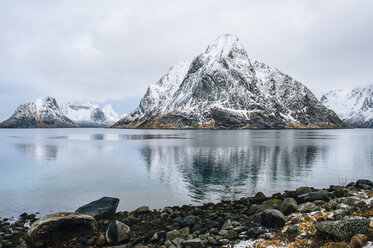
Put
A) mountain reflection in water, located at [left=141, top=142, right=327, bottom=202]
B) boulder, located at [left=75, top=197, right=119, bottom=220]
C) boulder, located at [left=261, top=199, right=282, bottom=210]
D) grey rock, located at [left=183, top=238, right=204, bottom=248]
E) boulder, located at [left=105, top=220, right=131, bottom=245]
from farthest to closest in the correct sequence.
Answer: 1. mountain reflection in water, located at [left=141, top=142, right=327, bottom=202]
2. boulder, located at [left=75, top=197, right=119, bottom=220]
3. boulder, located at [left=261, top=199, right=282, bottom=210]
4. boulder, located at [left=105, top=220, right=131, bottom=245]
5. grey rock, located at [left=183, top=238, right=204, bottom=248]

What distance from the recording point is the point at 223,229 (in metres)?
16.3

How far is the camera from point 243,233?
50.4 feet

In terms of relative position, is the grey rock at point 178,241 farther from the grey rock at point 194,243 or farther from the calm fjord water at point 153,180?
the calm fjord water at point 153,180

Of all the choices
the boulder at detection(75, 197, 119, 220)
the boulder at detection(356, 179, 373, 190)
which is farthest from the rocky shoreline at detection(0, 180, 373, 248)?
the boulder at detection(356, 179, 373, 190)

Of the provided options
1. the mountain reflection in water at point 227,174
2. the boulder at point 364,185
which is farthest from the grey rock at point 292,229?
the boulder at point 364,185

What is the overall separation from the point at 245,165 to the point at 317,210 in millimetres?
34725

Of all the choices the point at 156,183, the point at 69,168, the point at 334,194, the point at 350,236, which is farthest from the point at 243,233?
the point at 69,168

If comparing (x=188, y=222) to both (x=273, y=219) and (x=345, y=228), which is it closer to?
(x=273, y=219)

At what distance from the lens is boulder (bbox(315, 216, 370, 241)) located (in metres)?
11.9

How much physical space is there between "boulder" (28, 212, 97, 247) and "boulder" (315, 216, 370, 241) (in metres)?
13.6

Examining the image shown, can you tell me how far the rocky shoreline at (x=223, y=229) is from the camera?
1241cm

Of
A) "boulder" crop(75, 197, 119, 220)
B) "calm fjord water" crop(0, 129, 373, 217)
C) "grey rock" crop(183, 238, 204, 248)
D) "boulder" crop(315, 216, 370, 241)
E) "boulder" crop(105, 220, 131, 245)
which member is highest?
"boulder" crop(315, 216, 370, 241)

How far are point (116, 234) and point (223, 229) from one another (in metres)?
6.75

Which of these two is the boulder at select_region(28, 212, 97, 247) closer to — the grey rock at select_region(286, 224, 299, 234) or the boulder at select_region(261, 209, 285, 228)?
the boulder at select_region(261, 209, 285, 228)
